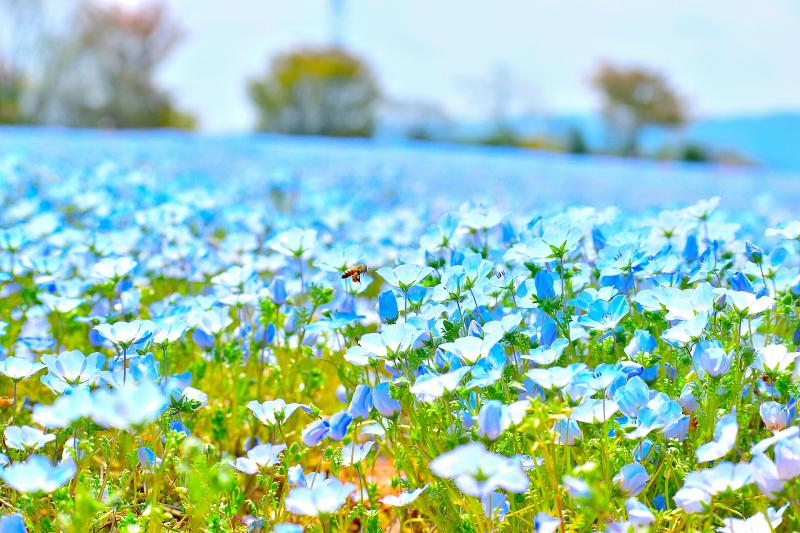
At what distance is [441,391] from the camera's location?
1225 millimetres

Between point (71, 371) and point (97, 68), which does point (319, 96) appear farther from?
point (71, 371)

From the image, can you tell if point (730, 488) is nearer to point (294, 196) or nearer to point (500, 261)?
point (500, 261)

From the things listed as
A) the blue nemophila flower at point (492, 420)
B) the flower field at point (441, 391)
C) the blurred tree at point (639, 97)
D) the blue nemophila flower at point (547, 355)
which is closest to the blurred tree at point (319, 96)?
the blurred tree at point (639, 97)

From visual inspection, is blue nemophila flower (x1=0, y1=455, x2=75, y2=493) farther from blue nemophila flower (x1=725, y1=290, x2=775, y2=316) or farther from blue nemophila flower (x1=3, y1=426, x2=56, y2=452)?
blue nemophila flower (x1=725, y1=290, x2=775, y2=316)

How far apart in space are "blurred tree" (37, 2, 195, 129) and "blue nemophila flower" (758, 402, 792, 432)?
30.8 m

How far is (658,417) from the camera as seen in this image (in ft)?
4.26

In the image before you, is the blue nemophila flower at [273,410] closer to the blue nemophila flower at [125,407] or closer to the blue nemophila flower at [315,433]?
the blue nemophila flower at [315,433]

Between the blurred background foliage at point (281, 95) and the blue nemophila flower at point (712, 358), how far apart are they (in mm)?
25952

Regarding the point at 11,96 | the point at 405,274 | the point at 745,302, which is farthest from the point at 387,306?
the point at 11,96

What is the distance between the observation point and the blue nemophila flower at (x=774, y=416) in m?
1.41

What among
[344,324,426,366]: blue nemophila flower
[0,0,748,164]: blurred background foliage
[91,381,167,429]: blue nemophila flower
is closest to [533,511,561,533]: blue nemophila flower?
[344,324,426,366]: blue nemophila flower

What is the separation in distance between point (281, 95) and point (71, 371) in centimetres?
2768

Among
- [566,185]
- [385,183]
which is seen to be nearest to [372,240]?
[385,183]

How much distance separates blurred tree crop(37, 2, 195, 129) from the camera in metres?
30.2
